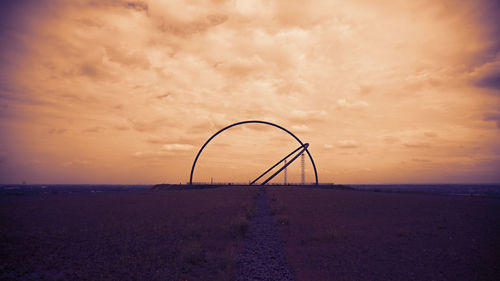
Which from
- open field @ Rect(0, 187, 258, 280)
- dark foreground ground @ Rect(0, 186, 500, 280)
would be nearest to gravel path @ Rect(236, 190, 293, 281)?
dark foreground ground @ Rect(0, 186, 500, 280)

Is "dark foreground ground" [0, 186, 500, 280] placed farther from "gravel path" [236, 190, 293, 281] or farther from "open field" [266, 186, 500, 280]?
"gravel path" [236, 190, 293, 281]

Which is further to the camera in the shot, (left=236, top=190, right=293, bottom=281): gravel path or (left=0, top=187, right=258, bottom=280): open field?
(left=0, top=187, right=258, bottom=280): open field

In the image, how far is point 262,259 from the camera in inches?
465

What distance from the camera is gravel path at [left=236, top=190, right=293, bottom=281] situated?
9.90 metres

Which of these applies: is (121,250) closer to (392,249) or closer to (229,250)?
(229,250)

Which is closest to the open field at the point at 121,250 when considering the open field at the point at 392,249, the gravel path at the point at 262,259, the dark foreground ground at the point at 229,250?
the dark foreground ground at the point at 229,250

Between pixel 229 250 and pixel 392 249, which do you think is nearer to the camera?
pixel 229 250

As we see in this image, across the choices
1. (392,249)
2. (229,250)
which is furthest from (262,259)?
(392,249)

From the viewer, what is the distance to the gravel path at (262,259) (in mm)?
9898

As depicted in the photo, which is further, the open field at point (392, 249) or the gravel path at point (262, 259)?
the open field at point (392, 249)

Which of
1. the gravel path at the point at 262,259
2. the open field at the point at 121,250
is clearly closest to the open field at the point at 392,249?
the gravel path at the point at 262,259

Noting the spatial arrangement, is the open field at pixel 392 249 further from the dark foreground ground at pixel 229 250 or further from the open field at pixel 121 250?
the open field at pixel 121 250

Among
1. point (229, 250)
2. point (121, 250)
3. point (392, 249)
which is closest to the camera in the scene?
point (229, 250)

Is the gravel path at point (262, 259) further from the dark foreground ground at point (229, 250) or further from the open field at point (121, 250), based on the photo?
the open field at point (121, 250)
